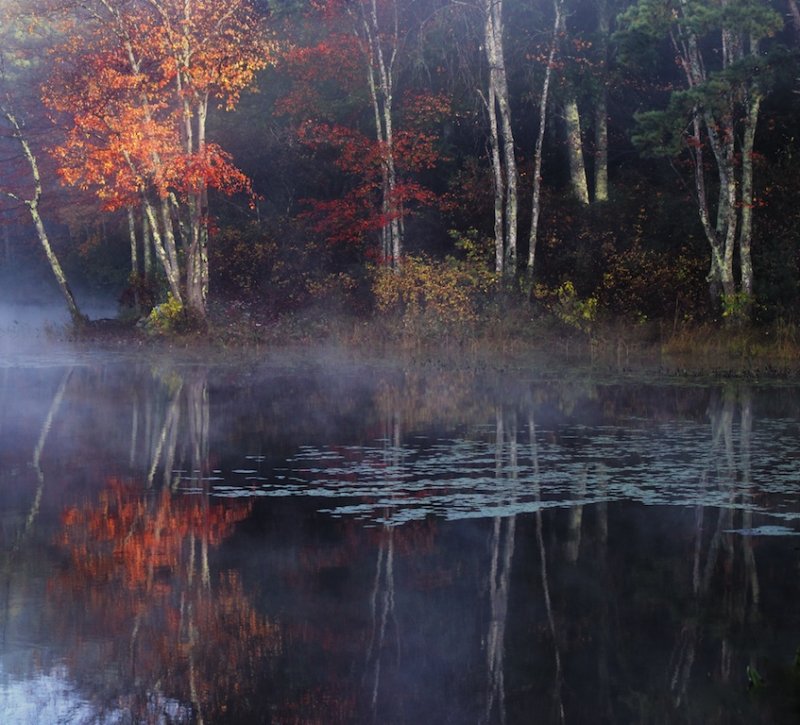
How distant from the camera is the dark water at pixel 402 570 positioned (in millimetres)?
6902

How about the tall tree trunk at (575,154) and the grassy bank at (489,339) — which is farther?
the tall tree trunk at (575,154)

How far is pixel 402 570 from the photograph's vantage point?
9.66 m

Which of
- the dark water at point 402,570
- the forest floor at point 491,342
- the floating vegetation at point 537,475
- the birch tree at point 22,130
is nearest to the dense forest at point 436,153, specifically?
the birch tree at point 22,130

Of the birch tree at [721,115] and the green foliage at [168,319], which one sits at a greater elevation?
the birch tree at [721,115]

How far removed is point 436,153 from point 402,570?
102ft

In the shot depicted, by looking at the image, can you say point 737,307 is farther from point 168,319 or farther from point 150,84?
point 150,84

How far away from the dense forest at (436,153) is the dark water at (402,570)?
1498cm

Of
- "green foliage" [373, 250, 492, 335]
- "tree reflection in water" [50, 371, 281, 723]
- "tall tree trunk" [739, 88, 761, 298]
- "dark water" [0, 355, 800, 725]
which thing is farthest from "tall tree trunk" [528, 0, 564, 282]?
"tree reflection in water" [50, 371, 281, 723]

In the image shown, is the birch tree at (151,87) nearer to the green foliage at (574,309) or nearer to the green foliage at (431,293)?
the green foliage at (431,293)

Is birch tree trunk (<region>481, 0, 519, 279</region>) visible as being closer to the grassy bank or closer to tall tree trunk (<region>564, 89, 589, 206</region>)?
the grassy bank

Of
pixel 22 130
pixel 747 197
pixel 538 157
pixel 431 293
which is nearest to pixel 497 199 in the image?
pixel 538 157

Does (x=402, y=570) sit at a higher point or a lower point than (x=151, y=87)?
lower

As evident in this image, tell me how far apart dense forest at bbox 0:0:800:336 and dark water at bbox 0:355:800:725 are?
15.0 meters

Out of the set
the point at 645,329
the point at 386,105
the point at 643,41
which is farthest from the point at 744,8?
the point at 386,105
